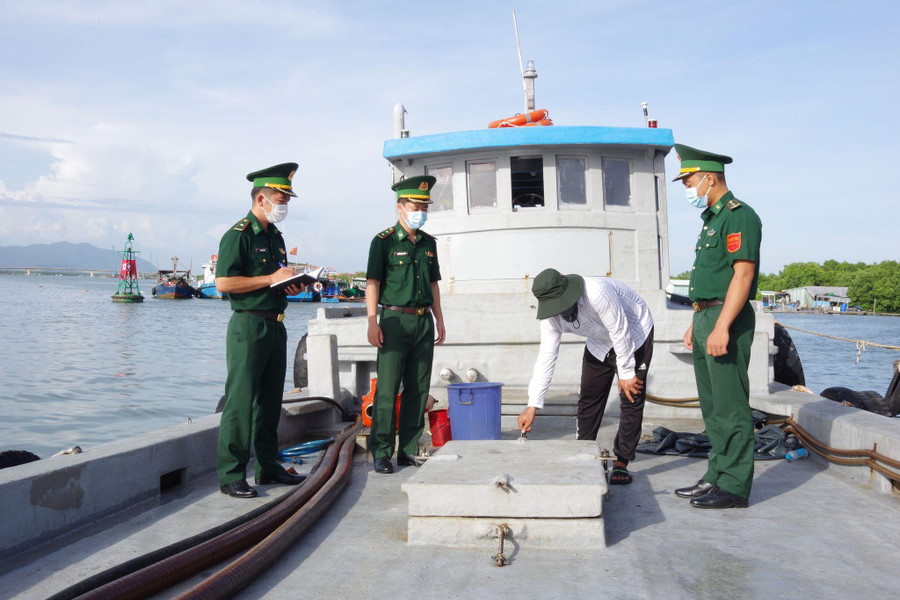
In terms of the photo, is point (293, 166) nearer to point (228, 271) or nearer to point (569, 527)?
point (228, 271)

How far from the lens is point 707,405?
4133 millimetres

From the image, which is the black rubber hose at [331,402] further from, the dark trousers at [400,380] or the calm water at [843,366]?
the calm water at [843,366]

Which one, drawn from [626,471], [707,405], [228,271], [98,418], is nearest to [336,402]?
[228,271]

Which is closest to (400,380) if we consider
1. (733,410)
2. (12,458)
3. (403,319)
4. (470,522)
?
(403,319)

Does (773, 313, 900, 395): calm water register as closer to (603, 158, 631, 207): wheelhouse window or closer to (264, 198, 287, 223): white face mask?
(603, 158, 631, 207): wheelhouse window

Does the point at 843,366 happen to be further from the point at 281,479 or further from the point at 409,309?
the point at 281,479

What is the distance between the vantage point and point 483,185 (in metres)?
8.21

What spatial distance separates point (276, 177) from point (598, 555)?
114 inches

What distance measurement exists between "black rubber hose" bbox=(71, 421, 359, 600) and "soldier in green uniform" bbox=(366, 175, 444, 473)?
1158 millimetres

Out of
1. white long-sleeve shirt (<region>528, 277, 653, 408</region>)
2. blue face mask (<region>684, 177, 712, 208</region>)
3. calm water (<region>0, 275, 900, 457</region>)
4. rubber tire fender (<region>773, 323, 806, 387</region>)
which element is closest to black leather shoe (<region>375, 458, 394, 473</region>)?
white long-sleeve shirt (<region>528, 277, 653, 408</region>)

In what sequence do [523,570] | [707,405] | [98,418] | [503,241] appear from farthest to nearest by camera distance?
[98,418] < [503,241] < [707,405] < [523,570]

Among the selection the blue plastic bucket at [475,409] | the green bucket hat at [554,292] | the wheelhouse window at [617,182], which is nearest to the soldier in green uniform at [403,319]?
the blue plastic bucket at [475,409]

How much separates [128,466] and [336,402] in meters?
2.70

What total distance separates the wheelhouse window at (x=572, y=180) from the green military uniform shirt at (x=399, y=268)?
342 centimetres
